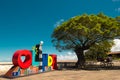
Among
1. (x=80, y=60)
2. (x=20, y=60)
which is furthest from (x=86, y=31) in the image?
(x=20, y=60)

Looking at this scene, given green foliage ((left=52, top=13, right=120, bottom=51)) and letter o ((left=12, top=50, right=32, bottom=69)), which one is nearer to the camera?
letter o ((left=12, top=50, right=32, bottom=69))

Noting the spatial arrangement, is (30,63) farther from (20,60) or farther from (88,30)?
(88,30)

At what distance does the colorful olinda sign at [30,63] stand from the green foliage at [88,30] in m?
6.42

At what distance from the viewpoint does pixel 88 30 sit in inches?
1407

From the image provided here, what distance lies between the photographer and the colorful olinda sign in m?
24.8

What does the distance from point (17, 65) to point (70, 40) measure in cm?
1672

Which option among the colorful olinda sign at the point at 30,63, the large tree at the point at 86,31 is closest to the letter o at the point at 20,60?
the colorful olinda sign at the point at 30,63

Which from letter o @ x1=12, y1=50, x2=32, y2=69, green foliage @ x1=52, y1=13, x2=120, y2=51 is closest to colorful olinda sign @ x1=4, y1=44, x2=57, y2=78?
letter o @ x1=12, y1=50, x2=32, y2=69

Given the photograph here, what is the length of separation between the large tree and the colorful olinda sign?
645 centimetres

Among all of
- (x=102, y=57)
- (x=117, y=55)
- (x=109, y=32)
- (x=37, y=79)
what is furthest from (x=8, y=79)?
(x=117, y=55)

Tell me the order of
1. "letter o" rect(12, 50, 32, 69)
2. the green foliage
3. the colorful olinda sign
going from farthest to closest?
the green foliage < "letter o" rect(12, 50, 32, 69) < the colorful olinda sign

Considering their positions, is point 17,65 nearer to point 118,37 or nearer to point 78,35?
point 78,35

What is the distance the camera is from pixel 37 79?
21.7m

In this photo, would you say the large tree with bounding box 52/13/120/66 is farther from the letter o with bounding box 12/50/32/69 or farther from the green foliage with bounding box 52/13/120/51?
the letter o with bounding box 12/50/32/69
